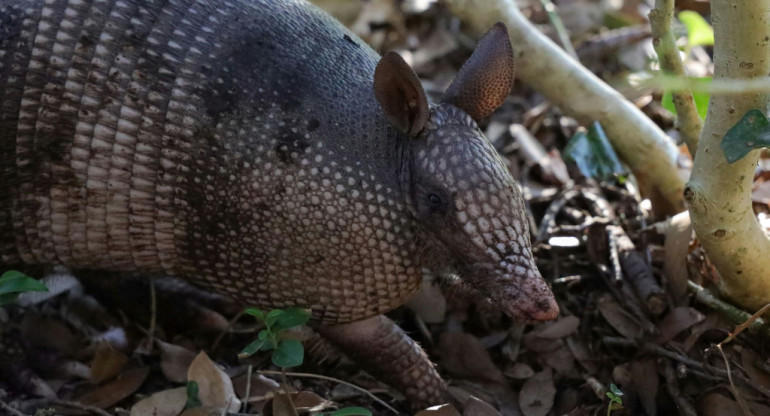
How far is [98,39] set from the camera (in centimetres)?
350

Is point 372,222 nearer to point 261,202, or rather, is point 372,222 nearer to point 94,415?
point 261,202

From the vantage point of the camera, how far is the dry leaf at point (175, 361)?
163 inches

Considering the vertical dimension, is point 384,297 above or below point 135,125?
below

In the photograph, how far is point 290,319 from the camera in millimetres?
3451

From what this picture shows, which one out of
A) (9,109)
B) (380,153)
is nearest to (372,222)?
(380,153)

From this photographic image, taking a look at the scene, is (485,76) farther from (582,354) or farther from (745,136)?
(582,354)

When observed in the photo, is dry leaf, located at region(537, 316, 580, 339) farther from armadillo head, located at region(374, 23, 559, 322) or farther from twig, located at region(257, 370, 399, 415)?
armadillo head, located at region(374, 23, 559, 322)

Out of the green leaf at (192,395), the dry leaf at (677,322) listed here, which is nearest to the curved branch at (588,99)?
the dry leaf at (677,322)

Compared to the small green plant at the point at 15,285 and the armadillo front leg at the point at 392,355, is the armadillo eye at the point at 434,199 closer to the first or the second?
the armadillo front leg at the point at 392,355

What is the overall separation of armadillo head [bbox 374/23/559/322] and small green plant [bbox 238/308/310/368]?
62cm

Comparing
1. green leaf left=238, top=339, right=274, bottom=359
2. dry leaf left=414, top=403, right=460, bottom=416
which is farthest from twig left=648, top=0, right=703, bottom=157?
green leaf left=238, top=339, right=274, bottom=359

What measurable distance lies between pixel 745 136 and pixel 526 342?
1.63 metres

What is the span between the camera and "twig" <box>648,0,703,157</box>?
12.8ft

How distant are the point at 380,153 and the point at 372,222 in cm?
27
